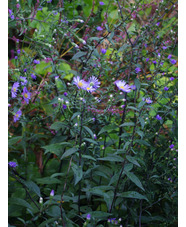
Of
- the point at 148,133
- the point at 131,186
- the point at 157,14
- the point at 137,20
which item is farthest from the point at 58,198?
the point at 137,20

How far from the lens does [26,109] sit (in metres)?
1.45

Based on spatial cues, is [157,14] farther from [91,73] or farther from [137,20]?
[137,20]

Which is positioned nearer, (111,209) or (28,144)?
(111,209)

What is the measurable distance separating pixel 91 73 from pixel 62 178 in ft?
1.52

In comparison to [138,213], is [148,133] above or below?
above
